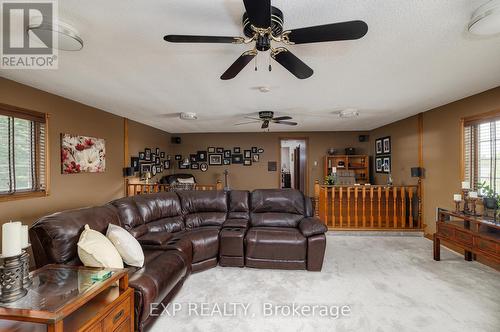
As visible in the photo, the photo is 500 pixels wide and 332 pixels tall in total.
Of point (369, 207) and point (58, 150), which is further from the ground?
point (58, 150)

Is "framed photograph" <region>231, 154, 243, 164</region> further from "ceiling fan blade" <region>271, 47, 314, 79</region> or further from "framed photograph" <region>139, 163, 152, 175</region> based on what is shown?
"ceiling fan blade" <region>271, 47, 314, 79</region>

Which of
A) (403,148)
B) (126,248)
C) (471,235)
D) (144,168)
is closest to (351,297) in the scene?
(471,235)

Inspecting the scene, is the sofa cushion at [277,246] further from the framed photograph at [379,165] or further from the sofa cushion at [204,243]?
the framed photograph at [379,165]

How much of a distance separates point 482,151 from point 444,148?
2.13 feet

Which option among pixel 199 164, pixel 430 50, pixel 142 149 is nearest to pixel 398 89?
pixel 430 50

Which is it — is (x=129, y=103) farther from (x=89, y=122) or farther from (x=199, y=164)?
(x=199, y=164)

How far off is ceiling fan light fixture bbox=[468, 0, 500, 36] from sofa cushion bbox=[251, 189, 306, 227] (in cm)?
278

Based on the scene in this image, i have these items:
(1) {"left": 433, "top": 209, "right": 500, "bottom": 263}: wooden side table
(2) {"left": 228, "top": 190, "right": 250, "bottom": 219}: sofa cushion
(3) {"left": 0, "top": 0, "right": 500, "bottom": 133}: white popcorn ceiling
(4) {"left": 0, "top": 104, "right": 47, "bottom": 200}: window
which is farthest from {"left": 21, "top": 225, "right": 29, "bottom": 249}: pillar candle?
(1) {"left": 433, "top": 209, "right": 500, "bottom": 263}: wooden side table

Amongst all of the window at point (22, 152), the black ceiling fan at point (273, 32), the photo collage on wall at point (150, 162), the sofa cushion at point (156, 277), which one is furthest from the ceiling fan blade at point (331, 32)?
the photo collage on wall at point (150, 162)

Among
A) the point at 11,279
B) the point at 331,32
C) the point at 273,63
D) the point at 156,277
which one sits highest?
the point at 273,63

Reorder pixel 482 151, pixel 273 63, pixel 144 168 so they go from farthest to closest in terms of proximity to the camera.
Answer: pixel 144 168
pixel 482 151
pixel 273 63

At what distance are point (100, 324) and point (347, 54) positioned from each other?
9.49 feet

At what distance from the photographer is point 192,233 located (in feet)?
10.1

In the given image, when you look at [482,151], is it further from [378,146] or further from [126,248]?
[126,248]
